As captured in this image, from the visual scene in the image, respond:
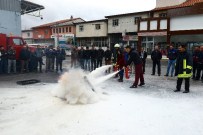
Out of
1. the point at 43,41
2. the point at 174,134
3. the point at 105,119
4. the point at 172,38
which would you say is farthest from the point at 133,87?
the point at 43,41

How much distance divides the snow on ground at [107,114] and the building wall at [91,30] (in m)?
36.4

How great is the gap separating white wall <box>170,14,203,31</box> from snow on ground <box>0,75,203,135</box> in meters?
15.2

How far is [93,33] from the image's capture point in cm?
4738

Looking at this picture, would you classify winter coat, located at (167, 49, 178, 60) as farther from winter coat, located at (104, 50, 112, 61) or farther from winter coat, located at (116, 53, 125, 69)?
winter coat, located at (104, 50, 112, 61)

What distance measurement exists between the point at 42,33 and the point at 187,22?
4880cm

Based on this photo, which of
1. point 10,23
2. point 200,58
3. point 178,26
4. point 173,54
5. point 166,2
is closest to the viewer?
point 200,58

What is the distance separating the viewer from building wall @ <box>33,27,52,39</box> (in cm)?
6481

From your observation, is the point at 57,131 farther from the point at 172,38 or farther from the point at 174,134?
the point at 172,38

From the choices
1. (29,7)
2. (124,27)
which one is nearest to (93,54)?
(29,7)

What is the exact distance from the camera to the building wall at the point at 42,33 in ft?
213

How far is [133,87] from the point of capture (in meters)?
11.0

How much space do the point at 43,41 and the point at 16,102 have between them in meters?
58.4

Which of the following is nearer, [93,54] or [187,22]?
[93,54]

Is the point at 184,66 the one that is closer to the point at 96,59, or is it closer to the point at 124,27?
the point at 96,59
